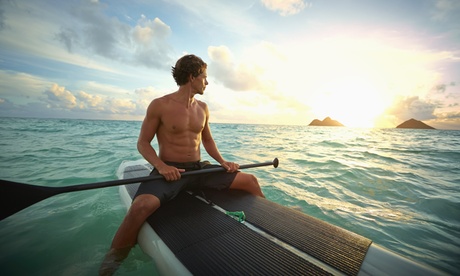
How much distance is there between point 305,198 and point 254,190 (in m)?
2.37

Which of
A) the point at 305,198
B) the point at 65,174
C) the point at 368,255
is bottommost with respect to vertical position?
the point at 65,174

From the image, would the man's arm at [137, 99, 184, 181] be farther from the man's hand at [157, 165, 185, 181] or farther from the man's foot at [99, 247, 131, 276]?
the man's foot at [99, 247, 131, 276]

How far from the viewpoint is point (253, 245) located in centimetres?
189

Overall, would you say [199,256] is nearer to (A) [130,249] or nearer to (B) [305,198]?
(A) [130,249]

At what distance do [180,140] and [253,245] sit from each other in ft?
6.13

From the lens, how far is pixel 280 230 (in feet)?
7.07

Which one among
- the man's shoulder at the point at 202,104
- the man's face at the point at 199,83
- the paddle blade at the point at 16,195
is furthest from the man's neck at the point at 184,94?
the paddle blade at the point at 16,195

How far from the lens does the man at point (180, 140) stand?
8.64ft

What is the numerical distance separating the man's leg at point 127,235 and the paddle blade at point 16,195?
82cm

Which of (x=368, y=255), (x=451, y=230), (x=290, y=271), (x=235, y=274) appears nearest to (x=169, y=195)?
(x=235, y=274)

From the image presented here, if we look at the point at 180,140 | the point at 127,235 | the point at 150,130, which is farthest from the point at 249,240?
the point at 150,130

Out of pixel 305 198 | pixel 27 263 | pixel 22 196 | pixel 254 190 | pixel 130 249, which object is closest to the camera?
pixel 22 196

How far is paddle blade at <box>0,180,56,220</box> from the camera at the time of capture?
1844 millimetres

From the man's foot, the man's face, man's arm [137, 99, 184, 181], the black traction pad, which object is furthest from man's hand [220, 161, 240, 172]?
the man's foot
